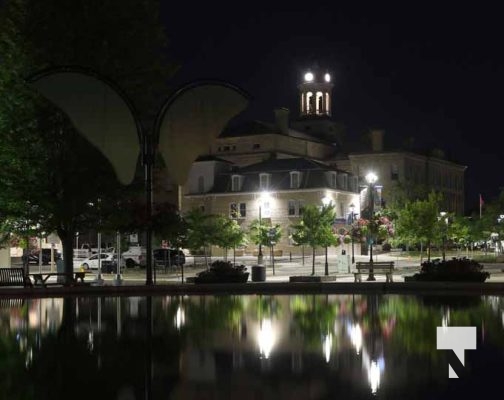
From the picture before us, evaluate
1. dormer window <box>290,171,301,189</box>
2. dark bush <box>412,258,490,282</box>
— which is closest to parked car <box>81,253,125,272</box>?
dark bush <box>412,258,490,282</box>

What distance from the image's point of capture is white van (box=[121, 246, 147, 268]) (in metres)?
62.4

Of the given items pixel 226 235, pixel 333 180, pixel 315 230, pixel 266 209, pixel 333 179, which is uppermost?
pixel 333 179

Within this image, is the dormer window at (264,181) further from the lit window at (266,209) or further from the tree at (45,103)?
the tree at (45,103)

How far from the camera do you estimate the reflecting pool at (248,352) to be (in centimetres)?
1262

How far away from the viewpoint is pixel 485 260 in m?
68.7

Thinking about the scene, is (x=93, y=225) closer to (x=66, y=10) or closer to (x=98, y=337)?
(x=66, y=10)

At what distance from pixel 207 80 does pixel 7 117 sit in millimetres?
8369

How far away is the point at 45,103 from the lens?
3712cm

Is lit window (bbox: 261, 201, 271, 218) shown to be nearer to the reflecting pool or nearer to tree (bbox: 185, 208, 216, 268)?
tree (bbox: 185, 208, 216, 268)

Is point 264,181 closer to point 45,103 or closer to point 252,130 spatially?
point 252,130

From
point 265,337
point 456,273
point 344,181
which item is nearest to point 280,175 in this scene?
point 344,181

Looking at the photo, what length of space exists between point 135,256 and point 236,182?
108ft

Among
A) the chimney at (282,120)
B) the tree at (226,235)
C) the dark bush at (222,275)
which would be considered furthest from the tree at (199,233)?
the chimney at (282,120)

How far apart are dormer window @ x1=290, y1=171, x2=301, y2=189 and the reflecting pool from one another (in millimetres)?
64364
